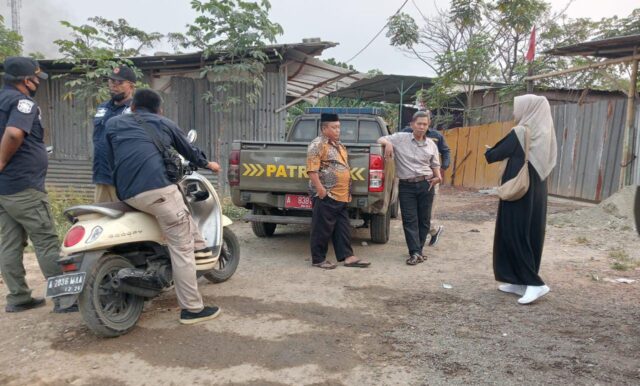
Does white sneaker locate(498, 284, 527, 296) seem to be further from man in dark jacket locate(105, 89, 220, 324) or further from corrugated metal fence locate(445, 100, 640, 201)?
corrugated metal fence locate(445, 100, 640, 201)

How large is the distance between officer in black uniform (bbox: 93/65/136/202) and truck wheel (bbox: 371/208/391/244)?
3215mm

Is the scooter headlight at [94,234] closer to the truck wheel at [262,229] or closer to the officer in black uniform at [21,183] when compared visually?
the officer in black uniform at [21,183]

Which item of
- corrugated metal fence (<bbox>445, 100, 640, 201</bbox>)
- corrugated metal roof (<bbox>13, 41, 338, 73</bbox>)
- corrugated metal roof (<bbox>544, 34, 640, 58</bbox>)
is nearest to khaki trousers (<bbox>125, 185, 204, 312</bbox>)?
corrugated metal roof (<bbox>13, 41, 338, 73</bbox>)

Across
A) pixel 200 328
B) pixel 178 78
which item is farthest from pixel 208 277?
pixel 178 78

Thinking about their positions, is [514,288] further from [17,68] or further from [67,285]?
[17,68]

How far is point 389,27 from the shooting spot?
59.9ft

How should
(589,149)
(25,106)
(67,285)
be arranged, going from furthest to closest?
(589,149) < (25,106) < (67,285)

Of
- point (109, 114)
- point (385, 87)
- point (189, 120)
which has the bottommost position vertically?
point (109, 114)

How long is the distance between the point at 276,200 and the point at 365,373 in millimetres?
3100

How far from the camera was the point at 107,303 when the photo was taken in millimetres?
3230

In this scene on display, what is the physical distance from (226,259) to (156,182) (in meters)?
1.56

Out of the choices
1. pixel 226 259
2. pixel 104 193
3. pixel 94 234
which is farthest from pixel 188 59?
pixel 94 234

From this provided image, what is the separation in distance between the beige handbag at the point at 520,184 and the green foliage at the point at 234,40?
19.0 feet

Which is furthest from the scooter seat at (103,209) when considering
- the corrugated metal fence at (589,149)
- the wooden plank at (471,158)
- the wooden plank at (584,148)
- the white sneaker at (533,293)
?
the wooden plank at (471,158)
